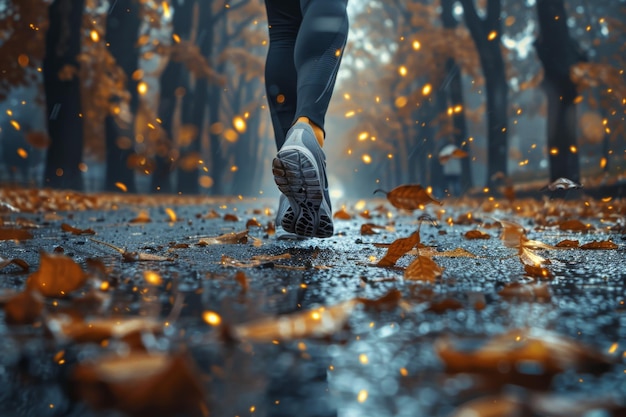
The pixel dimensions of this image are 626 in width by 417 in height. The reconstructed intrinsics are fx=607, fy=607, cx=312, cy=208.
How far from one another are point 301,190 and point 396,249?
58cm

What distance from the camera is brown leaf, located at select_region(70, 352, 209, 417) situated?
0.66m

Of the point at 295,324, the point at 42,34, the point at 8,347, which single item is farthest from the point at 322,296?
the point at 42,34

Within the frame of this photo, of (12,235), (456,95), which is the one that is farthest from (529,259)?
(456,95)

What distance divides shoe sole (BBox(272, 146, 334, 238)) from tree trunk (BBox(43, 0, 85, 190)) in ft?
34.4

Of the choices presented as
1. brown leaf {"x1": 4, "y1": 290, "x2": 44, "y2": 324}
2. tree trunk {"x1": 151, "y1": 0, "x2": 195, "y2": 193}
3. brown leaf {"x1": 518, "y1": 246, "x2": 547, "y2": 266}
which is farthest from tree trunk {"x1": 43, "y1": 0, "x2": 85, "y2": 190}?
brown leaf {"x1": 4, "y1": 290, "x2": 44, "y2": 324}

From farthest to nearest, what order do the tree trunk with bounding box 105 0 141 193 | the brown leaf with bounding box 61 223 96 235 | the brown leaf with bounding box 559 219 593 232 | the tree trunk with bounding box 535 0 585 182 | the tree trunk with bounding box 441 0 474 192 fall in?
the tree trunk with bounding box 441 0 474 192, the tree trunk with bounding box 105 0 141 193, the tree trunk with bounding box 535 0 585 182, the brown leaf with bounding box 559 219 593 232, the brown leaf with bounding box 61 223 96 235

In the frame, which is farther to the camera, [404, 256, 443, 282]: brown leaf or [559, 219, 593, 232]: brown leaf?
[559, 219, 593, 232]: brown leaf

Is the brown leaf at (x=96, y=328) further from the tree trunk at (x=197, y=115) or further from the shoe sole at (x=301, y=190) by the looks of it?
Answer: the tree trunk at (x=197, y=115)

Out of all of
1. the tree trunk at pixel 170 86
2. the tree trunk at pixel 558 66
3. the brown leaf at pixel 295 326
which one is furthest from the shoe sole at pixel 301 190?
the tree trunk at pixel 170 86

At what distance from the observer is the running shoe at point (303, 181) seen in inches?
89.4

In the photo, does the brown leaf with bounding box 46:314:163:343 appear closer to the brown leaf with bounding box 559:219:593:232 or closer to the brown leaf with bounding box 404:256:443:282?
the brown leaf with bounding box 404:256:443:282

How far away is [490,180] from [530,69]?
20.9m

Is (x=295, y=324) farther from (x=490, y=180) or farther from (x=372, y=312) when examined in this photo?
(x=490, y=180)

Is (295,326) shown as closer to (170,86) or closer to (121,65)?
(121,65)
